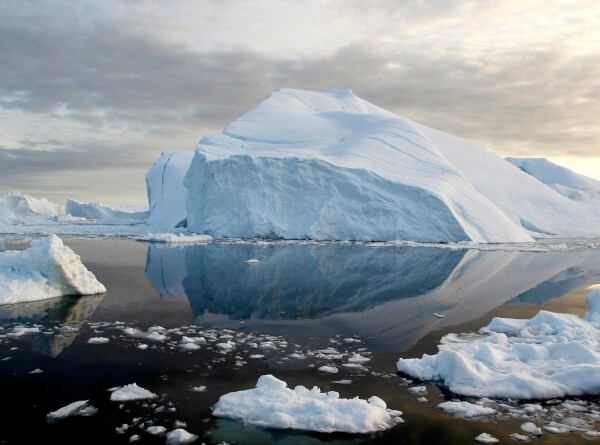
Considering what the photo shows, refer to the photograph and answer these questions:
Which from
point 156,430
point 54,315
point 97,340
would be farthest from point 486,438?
point 54,315

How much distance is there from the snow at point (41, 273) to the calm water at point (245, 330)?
36 cm

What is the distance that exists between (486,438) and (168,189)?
1323 inches

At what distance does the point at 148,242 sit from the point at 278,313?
44.4ft

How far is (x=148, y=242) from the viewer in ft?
63.4

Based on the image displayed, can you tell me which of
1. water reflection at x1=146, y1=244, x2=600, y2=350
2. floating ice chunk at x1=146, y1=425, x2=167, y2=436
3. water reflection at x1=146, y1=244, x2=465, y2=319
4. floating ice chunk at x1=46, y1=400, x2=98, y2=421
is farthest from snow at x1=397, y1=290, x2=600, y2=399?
floating ice chunk at x1=46, y1=400, x2=98, y2=421

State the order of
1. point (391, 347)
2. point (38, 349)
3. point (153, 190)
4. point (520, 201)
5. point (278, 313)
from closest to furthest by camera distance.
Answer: point (38, 349), point (391, 347), point (278, 313), point (520, 201), point (153, 190)

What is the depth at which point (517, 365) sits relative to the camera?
470cm

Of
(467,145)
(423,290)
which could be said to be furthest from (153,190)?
(423,290)

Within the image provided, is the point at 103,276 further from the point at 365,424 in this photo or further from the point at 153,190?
the point at 153,190

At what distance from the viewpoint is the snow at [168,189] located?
30.9m

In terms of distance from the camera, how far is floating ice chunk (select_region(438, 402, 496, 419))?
12.2ft

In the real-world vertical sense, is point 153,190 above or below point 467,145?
below

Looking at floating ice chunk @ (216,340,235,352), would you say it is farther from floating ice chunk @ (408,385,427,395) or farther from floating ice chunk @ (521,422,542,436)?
floating ice chunk @ (521,422,542,436)

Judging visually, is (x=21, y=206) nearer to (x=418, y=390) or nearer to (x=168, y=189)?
(x=168, y=189)
